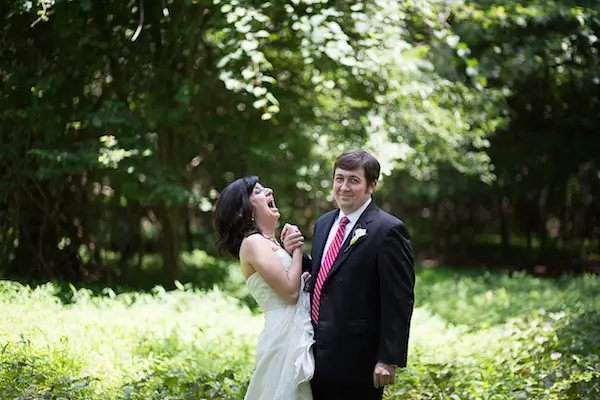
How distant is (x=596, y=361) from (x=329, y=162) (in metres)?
3.64

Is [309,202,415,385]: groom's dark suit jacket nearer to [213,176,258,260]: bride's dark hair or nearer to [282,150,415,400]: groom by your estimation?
[282,150,415,400]: groom

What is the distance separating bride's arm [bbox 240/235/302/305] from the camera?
330cm

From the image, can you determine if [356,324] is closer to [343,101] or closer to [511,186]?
[343,101]

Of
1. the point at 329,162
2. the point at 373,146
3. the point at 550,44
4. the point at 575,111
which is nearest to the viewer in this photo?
the point at 373,146

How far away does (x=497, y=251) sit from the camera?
14891mm

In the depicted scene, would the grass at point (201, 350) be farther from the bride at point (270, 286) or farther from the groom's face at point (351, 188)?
the groom's face at point (351, 188)

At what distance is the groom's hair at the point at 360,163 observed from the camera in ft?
10.2

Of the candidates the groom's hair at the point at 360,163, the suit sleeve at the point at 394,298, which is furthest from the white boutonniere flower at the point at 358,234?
the groom's hair at the point at 360,163

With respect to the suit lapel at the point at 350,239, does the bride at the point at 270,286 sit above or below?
below

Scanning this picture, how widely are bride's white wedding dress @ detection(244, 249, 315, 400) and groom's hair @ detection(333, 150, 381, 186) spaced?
62cm

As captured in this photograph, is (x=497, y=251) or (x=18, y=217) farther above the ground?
(x=18, y=217)

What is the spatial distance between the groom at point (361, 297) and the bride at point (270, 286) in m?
0.11

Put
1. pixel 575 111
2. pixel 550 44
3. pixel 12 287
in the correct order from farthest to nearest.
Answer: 1. pixel 575 111
2. pixel 550 44
3. pixel 12 287

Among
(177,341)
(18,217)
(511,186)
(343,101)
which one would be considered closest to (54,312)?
(177,341)
